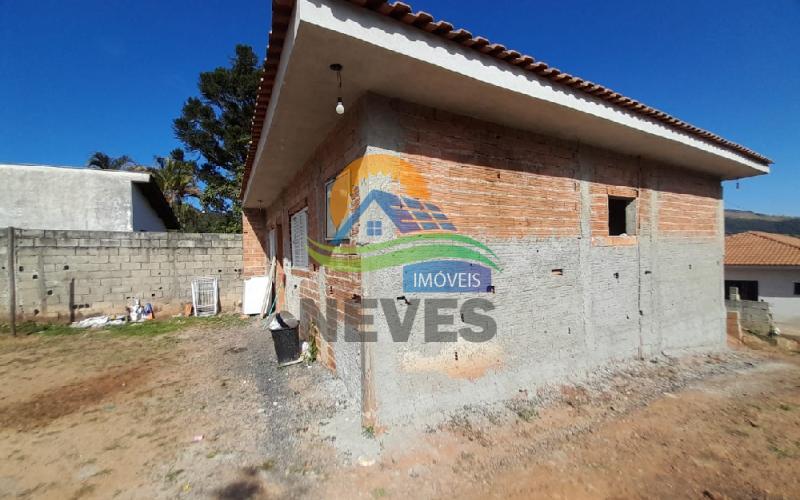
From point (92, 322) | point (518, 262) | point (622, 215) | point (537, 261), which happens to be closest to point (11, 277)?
point (92, 322)

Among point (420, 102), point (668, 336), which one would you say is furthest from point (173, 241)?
point (668, 336)

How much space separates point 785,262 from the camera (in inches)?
587

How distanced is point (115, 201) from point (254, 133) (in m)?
10.7

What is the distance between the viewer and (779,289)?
1533 cm

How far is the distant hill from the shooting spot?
2844 inches

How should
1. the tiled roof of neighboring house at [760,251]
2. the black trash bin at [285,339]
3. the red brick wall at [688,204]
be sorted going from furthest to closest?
1. the tiled roof of neighboring house at [760,251]
2. the red brick wall at [688,204]
3. the black trash bin at [285,339]

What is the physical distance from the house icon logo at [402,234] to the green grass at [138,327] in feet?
21.6

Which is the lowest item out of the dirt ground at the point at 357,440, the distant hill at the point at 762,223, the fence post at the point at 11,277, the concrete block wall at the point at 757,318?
the concrete block wall at the point at 757,318

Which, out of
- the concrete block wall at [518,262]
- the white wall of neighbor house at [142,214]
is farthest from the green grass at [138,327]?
the white wall of neighbor house at [142,214]

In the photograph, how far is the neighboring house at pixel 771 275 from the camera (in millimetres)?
14898

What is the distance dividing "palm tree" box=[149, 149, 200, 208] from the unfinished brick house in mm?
19109

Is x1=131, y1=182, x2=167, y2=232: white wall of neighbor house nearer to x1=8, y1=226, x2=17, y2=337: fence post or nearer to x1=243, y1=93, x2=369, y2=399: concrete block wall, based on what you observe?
x1=8, y1=226, x2=17, y2=337: fence post

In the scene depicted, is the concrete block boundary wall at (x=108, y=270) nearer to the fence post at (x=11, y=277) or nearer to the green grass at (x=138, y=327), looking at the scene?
the fence post at (x=11, y=277)

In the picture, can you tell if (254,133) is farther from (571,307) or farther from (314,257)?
(571,307)
